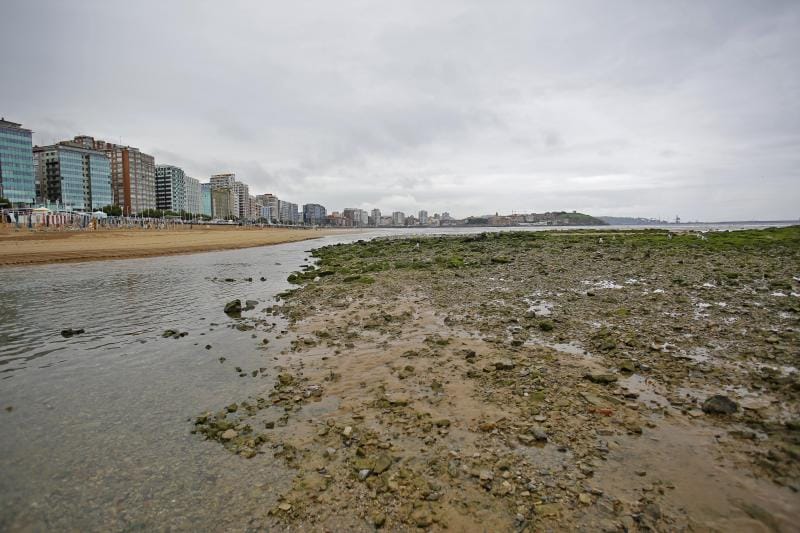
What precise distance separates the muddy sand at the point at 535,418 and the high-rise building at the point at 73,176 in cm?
20451

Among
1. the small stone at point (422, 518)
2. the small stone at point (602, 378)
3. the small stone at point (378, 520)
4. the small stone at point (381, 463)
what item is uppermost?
the small stone at point (602, 378)

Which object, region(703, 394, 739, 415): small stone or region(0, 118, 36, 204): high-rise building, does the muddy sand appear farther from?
region(0, 118, 36, 204): high-rise building

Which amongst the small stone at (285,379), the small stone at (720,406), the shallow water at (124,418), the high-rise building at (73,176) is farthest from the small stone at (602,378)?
the high-rise building at (73,176)

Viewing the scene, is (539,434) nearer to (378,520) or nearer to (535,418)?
(535,418)

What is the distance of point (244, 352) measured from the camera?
12500 mm

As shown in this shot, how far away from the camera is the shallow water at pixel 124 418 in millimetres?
5605

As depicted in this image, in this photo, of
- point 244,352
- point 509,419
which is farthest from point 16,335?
point 509,419

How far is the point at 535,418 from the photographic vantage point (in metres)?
7.44

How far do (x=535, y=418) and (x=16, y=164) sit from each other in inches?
7801

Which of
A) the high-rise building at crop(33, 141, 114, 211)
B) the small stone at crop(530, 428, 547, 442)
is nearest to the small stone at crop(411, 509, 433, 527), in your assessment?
the small stone at crop(530, 428, 547, 442)

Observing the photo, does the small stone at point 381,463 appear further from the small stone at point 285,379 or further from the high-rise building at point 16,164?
the high-rise building at point 16,164

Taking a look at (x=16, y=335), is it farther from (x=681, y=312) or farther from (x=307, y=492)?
(x=681, y=312)

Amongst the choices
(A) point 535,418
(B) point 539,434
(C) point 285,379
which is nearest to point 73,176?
(C) point 285,379

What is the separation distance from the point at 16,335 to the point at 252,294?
34.1 feet
